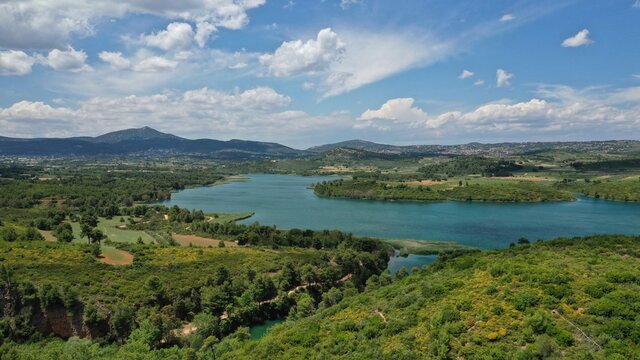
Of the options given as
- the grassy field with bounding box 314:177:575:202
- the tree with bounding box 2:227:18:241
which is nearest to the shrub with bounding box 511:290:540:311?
the tree with bounding box 2:227:18:241

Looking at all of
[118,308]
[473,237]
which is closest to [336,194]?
[473,237]

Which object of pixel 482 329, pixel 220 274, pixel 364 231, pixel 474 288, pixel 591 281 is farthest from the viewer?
pixel 364 231

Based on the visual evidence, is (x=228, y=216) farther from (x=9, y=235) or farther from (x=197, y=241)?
(x=9, y=235)

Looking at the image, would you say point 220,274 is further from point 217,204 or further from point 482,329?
point 217,204

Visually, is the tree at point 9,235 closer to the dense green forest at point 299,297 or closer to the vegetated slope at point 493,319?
the dense green forest at point 299,297

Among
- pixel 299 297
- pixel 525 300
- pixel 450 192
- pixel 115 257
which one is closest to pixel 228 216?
pixel 115 257

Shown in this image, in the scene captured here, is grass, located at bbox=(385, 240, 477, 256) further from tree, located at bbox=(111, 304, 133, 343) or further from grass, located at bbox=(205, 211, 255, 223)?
tree, located at bbox=(111, 304, 133, 343)

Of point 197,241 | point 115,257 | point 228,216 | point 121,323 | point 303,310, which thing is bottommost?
point 197,241
